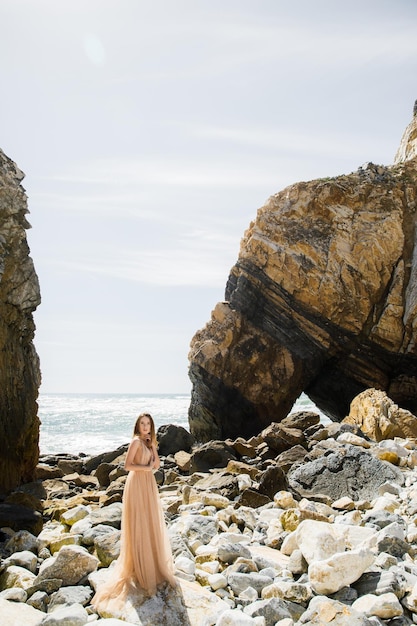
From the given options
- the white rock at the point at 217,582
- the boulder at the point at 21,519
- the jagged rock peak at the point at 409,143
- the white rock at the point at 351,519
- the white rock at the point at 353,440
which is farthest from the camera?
the jagged rock peak at the point at 409,143

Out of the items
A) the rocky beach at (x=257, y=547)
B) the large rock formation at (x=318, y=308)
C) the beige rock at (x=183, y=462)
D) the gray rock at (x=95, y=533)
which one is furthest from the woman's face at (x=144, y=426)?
the large rock formation at (x=318, y=308)

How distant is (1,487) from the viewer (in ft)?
38.2

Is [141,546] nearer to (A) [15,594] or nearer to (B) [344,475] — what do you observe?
(A) [15,594]

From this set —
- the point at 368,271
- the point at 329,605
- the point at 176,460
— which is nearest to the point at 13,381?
the point at 176,460

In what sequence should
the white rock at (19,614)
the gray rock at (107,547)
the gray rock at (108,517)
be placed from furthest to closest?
the gray rock at (108,517)
the gray rock at (107,547)
the white rock at (19,614)

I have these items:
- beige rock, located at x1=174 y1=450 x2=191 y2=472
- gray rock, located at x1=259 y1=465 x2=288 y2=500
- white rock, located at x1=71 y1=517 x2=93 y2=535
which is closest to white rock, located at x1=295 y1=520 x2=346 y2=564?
white rock, located at x1=71 y1=517 x2=93 y2=535

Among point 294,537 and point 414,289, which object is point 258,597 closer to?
point 294,537

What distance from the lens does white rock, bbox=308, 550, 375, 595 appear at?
5.11 m

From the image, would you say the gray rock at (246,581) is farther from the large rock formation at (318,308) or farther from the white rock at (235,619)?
the large rock formation at (318,308)

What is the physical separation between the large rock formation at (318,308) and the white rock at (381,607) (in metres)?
18.2

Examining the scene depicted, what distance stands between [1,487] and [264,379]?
14.2 metres

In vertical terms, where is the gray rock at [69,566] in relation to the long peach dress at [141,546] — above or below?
below

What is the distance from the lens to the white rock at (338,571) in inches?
201

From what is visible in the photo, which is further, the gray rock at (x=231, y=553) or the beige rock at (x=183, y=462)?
the beige rock at (x=183, y=462)
